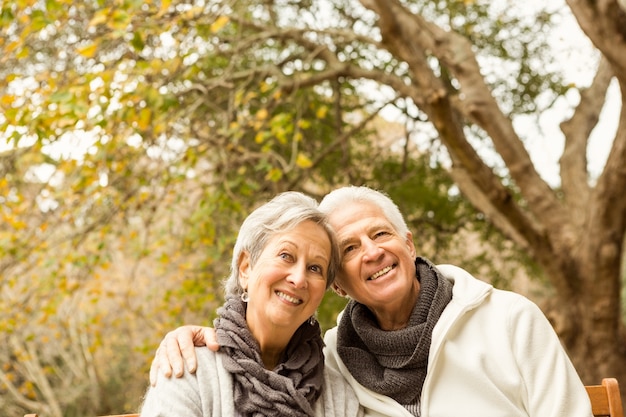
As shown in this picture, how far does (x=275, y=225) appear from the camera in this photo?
213 cm

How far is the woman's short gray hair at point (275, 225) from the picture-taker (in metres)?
2.13

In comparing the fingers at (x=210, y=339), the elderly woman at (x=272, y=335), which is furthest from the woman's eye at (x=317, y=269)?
the fingers at (x=210, y=339)

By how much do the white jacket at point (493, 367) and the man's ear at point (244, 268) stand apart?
0.51 meters

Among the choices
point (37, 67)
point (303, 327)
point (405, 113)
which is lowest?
point (303, 327)

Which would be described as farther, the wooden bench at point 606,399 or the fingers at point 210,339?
the wooden bench at point 606,399

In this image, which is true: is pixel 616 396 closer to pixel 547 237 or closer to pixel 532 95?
pixel 547 237

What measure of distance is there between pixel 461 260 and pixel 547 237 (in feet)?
7.68

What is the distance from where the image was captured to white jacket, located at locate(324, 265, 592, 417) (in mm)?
2057

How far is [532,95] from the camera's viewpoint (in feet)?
19.8

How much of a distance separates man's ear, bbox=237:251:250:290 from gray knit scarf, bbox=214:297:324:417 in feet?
0.17

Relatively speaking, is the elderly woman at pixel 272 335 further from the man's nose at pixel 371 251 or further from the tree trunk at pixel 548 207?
the tree trunk at pixel 548 207

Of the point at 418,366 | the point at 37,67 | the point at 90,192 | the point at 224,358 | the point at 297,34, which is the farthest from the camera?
the point at 37,67

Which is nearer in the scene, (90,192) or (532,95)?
(90,192)

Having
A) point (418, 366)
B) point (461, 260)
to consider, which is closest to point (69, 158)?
point (418, 366)
